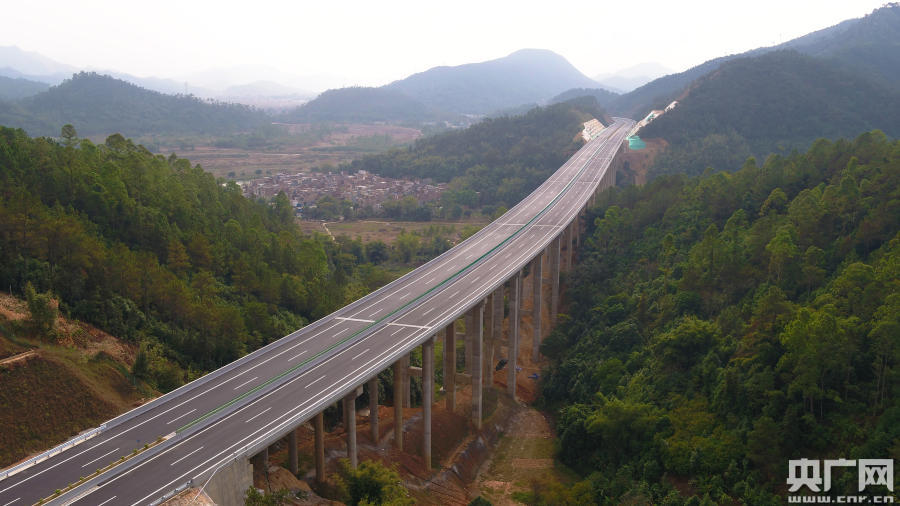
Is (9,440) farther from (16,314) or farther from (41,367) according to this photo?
(16,314)

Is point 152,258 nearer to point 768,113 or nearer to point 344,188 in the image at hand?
point 344,188

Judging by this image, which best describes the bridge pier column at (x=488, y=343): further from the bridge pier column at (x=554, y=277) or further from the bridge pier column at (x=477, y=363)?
the bridge pier column at (x=554, y=277)

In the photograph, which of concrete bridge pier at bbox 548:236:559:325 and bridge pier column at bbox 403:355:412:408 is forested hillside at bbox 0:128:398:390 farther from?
concrete bridge pier at bbox 548:236:559:325

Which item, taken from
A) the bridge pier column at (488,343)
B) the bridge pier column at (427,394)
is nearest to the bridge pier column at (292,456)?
the bridge pier column at (427,394)

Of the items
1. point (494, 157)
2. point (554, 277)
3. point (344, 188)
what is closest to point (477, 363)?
point (554, 277)

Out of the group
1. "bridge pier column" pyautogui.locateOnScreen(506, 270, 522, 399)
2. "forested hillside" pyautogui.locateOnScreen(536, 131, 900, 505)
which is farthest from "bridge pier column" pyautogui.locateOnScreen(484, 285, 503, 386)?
"forested hillside" pyautogui.locateOnScreen(536, 131, 900, 505)

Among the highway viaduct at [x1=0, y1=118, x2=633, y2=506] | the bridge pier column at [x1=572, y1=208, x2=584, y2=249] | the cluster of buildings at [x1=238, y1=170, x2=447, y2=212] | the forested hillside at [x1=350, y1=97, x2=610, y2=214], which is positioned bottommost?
the highway viaduct at [x1=0, y1=118, x2=633, y2=506]

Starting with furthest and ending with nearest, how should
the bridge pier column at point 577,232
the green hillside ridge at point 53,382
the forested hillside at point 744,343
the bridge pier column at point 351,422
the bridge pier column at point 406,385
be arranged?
the bridge pier column at point 577,232 → the bridge pier column at point 406,385 → the bridge pier column at point 351,422 → the forested hillside at point 744,343 → the green hillside ridge at point 53,382
